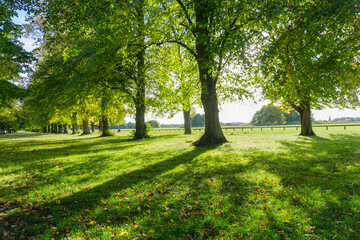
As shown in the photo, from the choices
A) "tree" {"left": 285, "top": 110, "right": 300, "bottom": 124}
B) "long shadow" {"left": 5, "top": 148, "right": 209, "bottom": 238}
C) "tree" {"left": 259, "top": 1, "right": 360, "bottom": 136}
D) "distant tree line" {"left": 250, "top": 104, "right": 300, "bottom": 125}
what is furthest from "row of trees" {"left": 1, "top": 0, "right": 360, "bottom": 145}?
"tree" {"left": 285, "top": 110, "right": 300, "bottom": 124}

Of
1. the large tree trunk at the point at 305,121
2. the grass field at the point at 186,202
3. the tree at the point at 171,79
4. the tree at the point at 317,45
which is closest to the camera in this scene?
the grass field at the point at 186,202

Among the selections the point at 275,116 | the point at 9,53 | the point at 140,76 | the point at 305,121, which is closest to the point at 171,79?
the point at 140,76

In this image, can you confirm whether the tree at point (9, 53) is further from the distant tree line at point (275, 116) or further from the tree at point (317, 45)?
the distant tree line at point (275, 116)

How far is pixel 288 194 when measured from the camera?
542 centimetres

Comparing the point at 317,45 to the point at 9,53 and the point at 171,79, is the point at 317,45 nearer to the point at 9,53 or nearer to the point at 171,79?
the point at 171,79

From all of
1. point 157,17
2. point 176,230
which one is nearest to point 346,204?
point 176,230

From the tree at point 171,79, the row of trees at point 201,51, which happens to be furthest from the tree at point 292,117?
the tree at point 171,79

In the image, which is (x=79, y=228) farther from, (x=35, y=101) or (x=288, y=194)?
(x=35, y=101)

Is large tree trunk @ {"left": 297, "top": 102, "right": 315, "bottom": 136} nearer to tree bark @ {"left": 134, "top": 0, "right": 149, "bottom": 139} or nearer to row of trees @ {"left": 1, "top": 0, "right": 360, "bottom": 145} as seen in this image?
row of trees @ {"left": 1, "top": 0, "right": 360, "bottom": 145}

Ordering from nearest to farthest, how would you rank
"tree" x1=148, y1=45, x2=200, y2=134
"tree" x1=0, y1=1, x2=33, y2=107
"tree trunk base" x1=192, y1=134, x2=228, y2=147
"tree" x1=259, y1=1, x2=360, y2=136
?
"tree" x1=259, y1=1, x2=360, y2=136 < "tree" x1=0, y1=1, x2=33, y2=107 < "tree trunk base" x1=192, y1=134, x2=228, y2=147 < "tree" x1=148, y1=45, x2=200, y2=134

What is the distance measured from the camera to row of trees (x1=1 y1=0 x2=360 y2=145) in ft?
27.6

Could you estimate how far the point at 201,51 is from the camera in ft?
50.6

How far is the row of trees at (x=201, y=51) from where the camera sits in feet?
27.6

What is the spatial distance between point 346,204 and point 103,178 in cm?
773
